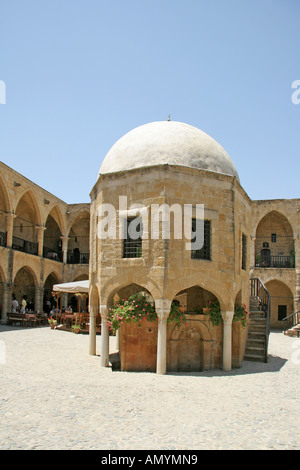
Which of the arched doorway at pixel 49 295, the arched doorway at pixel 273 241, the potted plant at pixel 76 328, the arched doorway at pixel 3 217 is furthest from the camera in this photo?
the arched doorway at pixel 49 295

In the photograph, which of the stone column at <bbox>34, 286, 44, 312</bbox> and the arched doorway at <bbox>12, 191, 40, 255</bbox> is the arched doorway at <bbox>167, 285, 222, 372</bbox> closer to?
the stone column at <bbox>34, 286, 44, 312</bbox>

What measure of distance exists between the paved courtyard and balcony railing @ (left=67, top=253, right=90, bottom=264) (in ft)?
60.3

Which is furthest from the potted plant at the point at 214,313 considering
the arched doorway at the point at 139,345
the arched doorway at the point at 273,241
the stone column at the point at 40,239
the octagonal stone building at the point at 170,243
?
the stone column at the point at 40,239

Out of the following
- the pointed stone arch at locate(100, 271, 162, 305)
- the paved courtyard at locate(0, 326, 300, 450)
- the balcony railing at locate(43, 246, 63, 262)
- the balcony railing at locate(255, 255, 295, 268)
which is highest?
the balcony railing at locate(43, 246, 63, 262)

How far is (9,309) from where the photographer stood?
22141 mm

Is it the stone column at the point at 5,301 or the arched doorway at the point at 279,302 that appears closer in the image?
the stone column at the point at 5,301

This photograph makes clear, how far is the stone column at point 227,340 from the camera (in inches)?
424

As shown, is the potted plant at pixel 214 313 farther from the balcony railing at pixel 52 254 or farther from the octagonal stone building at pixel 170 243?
the balcony railing at pixel 52 254

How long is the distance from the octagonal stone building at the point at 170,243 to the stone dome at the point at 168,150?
1.1 inches

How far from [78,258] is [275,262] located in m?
14.4

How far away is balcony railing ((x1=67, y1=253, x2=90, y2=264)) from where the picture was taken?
30.2m

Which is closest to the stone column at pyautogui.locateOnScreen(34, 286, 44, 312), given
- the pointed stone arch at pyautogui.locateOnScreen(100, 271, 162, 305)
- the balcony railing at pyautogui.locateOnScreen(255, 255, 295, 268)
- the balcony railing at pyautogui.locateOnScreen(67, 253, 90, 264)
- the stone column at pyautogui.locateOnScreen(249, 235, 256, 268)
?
the balcony railing at pyautogui.locateOnScreen(67, 253, 90, 264)

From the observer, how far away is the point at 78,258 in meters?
31.7
